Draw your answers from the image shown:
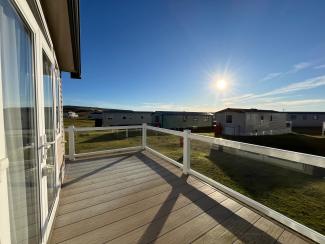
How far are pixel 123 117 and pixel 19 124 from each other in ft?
76.6

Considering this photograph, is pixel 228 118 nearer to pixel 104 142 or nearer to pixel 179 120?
pixel 179 120

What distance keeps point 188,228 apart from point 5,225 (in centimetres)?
183

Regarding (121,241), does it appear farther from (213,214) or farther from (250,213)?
(250,213)

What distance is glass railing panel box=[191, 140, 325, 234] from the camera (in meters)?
3.34

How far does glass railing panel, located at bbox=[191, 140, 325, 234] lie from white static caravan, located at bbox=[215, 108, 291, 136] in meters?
12.1

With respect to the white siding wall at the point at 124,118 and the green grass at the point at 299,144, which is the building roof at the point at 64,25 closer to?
the green grass at the point at 299,144

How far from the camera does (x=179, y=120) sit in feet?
81.9

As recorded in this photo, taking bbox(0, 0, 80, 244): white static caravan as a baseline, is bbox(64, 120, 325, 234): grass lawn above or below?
below

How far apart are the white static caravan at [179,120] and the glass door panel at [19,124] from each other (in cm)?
2285

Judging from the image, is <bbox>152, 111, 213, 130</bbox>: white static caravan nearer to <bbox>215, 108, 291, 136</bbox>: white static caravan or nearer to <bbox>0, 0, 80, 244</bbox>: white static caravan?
<bbox>215, 108, 291, 136</bbox>: white static caravan

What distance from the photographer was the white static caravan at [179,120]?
80.0 ft

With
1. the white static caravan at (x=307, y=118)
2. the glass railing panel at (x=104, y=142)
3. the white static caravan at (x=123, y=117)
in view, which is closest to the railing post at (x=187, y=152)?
the glass railing panel at (x=104, y=142)

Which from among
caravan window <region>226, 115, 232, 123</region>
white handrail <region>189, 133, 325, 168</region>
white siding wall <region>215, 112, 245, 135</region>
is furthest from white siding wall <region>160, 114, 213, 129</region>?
white handrail <region>189, 133, 325, 168</region>

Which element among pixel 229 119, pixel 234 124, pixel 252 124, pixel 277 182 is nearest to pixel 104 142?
pixel 277 182
